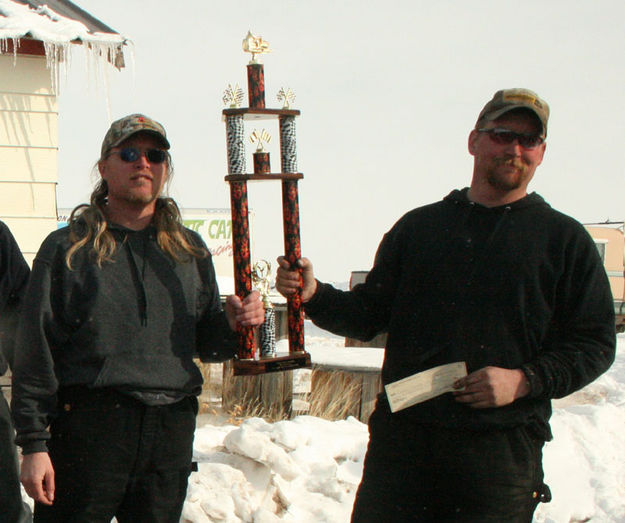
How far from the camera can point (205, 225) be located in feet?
66.9

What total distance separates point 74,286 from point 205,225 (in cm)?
1792

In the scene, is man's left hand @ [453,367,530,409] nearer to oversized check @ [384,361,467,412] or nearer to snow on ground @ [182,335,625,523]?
oversized check @ [384,361,467,412]

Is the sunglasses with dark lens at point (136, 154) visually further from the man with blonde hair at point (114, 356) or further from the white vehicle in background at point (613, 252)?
the white vehicle in background at point (613, 252)

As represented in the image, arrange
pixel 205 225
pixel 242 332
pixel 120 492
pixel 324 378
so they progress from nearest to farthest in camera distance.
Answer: pixel 120 492 < pixel 242 332 < pixel 324 378 < pixel 205 225

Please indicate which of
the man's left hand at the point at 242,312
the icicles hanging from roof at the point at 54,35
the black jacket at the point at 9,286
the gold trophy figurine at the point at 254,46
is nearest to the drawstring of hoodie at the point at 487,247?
the man's left hand at the point at 242,312

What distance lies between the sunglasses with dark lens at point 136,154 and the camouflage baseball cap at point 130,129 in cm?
4

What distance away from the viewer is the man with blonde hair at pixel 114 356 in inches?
99.7

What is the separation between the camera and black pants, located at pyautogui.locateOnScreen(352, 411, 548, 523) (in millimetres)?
2504

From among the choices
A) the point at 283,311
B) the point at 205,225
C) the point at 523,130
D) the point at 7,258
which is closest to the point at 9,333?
the point at 7,258

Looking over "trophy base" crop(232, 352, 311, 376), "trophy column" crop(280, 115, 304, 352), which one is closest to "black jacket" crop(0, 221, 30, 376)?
"trophy base" crop(232, 352, 311, 376)

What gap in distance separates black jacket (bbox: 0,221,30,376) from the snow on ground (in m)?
1.58

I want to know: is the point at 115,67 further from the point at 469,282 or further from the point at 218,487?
the point at 469,282

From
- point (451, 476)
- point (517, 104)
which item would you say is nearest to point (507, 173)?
point (517, 104)

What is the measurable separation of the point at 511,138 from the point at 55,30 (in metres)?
5.27
